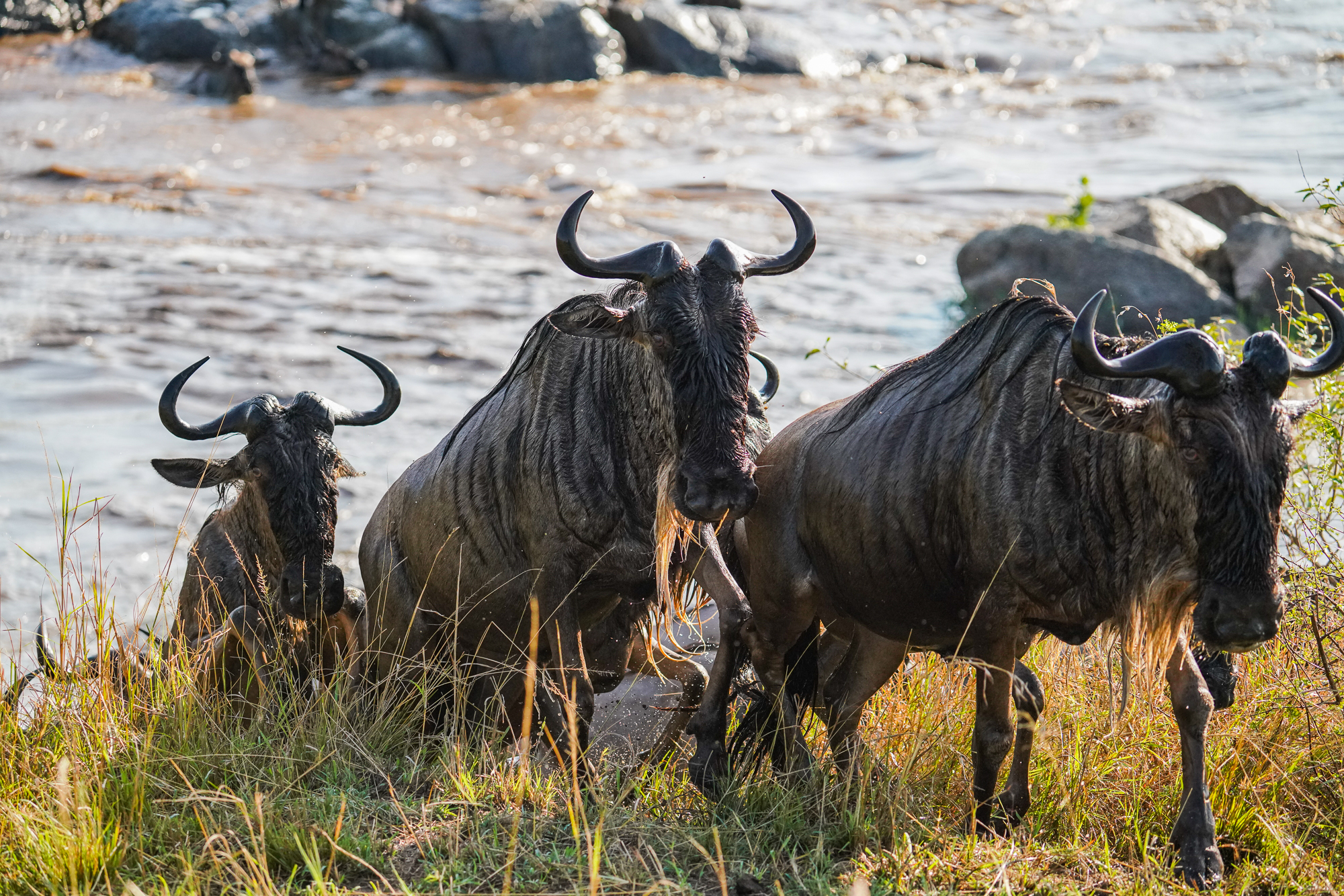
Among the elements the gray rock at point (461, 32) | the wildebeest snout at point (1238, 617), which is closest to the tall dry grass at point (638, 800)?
the wildebeest snout at point (1238, 617)

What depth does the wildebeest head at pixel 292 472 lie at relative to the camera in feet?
18.1

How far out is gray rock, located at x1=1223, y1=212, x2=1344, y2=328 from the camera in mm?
13117

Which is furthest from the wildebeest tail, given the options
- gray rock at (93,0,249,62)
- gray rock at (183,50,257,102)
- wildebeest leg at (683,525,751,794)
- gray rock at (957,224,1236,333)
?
gray rock at (93,0,249,62)

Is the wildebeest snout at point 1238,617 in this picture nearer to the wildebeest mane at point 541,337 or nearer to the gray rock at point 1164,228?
the wildebeest mane at point 541,337

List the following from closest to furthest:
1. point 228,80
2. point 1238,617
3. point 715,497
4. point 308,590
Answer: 1. point 1238,617
2. point 715,497
3. point 308,590
4. point 228,80

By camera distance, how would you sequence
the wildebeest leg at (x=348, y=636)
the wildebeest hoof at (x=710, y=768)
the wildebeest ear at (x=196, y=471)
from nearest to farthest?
the wildebeest hoof at (x=710, y=768), the wildebeest ear at (x=196, y=471), the wildebeest leg at (x=348, y=636)

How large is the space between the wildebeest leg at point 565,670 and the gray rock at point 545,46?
909 inches

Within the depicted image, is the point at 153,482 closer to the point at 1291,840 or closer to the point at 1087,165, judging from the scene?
the point at 1291,840

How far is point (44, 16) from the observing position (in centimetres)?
2756

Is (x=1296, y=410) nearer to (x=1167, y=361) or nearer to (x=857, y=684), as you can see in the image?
(x=1167, y=361)

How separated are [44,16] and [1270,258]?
2415 cm

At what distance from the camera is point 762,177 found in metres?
20.8

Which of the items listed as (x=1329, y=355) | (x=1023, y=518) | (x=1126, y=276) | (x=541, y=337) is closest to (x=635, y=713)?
(x=541, y=337)

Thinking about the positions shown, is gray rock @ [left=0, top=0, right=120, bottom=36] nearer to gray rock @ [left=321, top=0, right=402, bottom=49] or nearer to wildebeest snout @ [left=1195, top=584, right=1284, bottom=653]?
gray rock @ [left=321, top=0, right=402, bottom=49]
